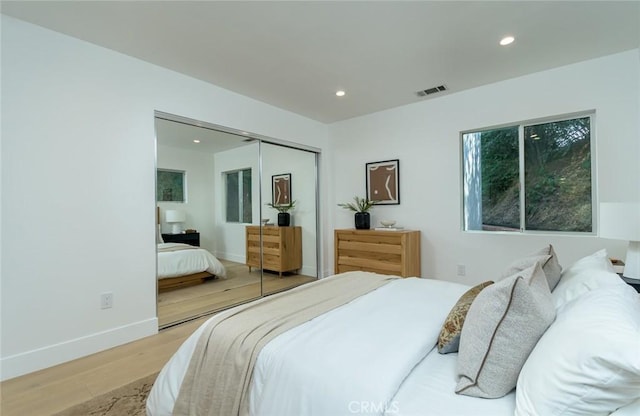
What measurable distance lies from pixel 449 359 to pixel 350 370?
428 millimetres

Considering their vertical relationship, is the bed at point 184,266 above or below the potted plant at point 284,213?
below

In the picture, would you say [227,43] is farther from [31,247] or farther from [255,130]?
[31,247]

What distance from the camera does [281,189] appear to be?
13.8 ft

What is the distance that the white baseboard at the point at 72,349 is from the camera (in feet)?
6.66

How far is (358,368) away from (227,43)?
8.29 ft

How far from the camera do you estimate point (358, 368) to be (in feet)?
3.34

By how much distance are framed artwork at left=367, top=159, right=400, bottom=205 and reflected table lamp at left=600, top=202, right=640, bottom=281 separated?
2241 millimetres

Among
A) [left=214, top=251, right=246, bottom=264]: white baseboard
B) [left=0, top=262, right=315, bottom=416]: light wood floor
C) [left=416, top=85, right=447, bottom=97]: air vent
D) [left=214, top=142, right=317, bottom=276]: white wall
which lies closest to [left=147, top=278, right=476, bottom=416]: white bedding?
[left=0, top=262, right=315, bottom=416]: light wood floor

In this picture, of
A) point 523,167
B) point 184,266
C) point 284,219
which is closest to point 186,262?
point 184,266

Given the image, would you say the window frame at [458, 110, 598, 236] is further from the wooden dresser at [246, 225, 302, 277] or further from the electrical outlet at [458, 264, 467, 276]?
the wooden dresser at [246, 225, 302, 277]

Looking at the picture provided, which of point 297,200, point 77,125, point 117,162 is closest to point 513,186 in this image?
point 297,200

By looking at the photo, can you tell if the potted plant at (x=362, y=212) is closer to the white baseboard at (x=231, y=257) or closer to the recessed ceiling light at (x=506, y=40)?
the white baseboard at (x=231, y=257)

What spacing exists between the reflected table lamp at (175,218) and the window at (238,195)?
22.8 inches
